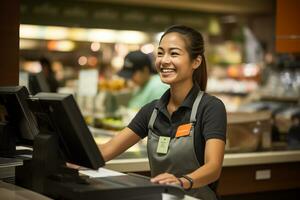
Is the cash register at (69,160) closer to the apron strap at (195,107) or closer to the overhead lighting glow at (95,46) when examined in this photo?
the apron strap at (195,107)

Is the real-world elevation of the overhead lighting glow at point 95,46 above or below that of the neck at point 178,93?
above

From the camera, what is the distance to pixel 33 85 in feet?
14.8

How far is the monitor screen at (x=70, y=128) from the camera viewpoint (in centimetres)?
212

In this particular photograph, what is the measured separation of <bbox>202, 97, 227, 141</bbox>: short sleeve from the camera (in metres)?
2.77

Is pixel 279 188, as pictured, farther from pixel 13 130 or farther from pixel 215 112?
pixel 13 130

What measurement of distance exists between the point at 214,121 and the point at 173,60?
0.38 m

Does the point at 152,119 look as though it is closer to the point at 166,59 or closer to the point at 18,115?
the point at 166,59

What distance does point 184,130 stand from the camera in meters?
2.90

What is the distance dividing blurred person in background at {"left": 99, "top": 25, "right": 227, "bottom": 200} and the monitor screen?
72 cm

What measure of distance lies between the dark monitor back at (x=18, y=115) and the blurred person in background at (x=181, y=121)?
454 millimetres

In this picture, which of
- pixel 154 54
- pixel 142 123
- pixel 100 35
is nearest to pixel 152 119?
pixel 142 123

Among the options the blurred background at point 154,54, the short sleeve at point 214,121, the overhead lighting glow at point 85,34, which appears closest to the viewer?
the short sleeve at point 214,121

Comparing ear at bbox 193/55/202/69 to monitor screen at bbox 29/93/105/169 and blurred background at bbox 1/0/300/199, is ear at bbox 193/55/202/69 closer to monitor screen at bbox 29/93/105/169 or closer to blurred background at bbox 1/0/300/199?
monitor screen at bbox 29/93/105/169

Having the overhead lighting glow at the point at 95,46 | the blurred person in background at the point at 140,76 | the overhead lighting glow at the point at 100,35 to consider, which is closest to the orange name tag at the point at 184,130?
→ the blurred person in background at the point at 140,76
